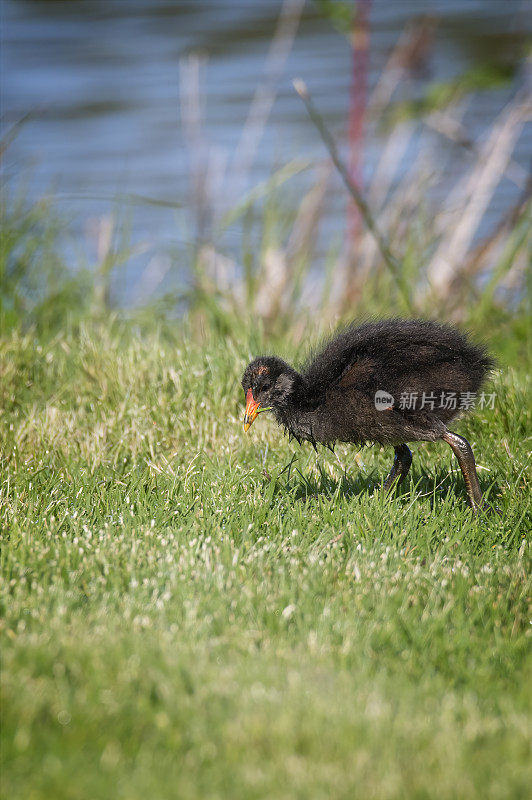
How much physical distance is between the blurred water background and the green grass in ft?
9.01

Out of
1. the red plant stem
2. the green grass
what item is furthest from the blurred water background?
the green grass

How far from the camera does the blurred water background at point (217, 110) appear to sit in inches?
334

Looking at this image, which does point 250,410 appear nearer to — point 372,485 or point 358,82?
point 372,485

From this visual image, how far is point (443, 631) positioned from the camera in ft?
10.8

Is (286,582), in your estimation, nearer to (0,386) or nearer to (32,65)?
(0,386)

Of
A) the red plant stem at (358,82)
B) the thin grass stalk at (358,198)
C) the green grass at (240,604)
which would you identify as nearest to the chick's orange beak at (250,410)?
the green grass at (240,604)

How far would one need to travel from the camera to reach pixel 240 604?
336 cm

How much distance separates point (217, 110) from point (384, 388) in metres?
12.7

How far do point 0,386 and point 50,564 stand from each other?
1943 mm

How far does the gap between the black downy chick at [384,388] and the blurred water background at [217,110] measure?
3.07 metres

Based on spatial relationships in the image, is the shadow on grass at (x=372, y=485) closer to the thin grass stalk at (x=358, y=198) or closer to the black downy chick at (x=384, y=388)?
the black downy chick at (x=384, y=388)

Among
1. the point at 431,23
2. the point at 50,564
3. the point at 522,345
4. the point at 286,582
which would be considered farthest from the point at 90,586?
the point at 431,23

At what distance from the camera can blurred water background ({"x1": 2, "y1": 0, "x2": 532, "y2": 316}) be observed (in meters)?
8.48

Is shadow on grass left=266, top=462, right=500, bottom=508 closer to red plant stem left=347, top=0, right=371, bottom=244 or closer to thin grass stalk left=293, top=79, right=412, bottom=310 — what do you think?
thin grass stalk left=293, top=79, right=412, bottom=310
